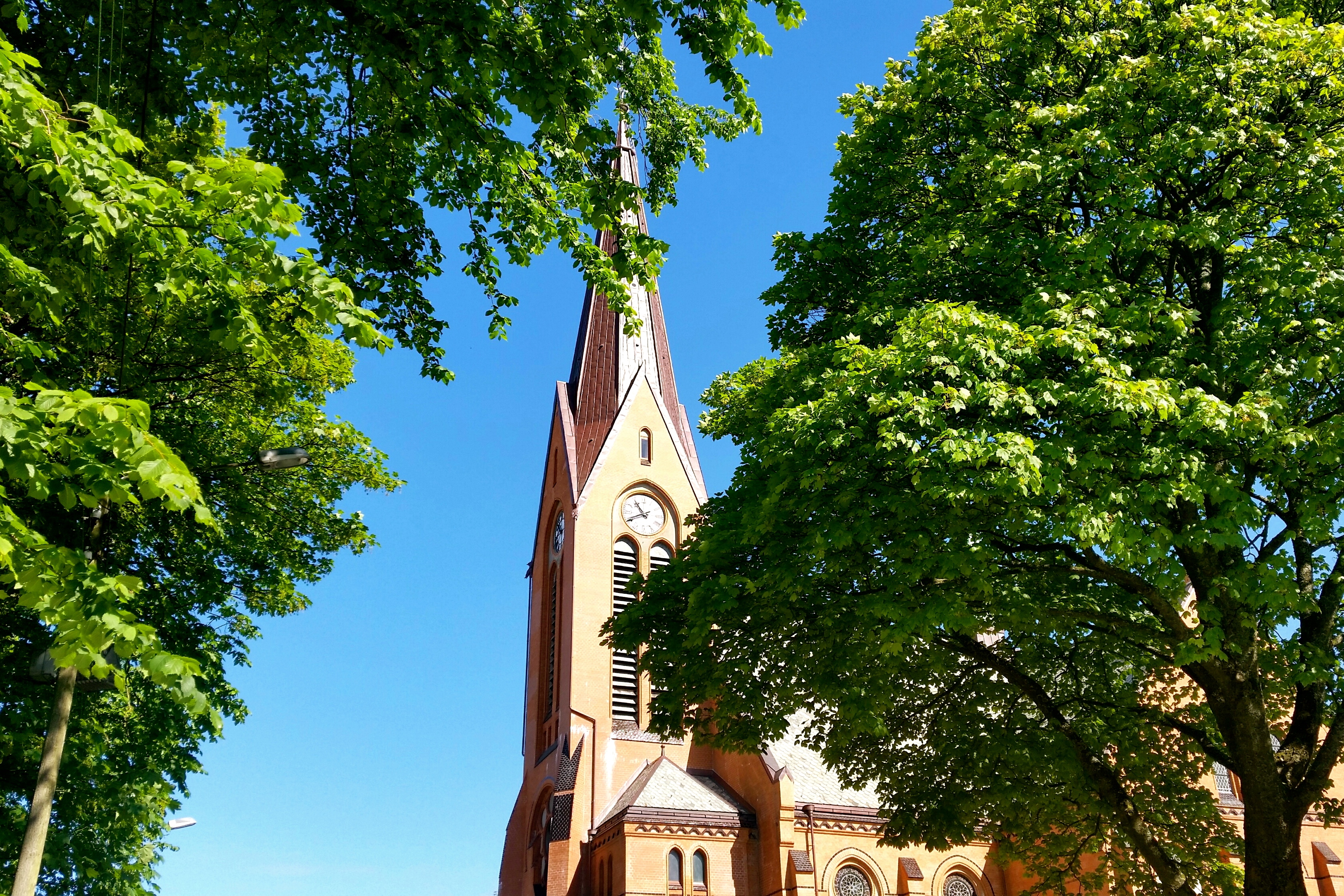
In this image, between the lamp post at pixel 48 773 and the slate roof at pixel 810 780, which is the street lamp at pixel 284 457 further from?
the slate roof at pixel 810 780

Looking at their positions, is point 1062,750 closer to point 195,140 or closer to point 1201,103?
point 1201,103

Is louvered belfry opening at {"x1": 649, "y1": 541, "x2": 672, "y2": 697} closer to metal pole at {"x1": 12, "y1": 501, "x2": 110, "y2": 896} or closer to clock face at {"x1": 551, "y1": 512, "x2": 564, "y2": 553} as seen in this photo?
clock face at {"x1": 551, "y1": 512, "x2": 564, "y2": 553}

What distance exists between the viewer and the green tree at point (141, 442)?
4.40m

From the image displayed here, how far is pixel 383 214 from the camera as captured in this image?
8734mm

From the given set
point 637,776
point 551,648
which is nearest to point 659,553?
point 551,648

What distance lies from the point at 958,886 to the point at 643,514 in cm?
1444

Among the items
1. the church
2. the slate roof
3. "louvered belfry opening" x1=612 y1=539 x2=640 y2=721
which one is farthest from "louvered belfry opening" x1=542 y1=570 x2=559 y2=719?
the slate roof

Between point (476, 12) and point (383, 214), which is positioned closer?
point (476, 12)

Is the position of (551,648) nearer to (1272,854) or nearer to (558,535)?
(558,535)

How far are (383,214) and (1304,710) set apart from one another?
1018cm

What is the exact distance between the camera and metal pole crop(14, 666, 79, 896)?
844 centimetres

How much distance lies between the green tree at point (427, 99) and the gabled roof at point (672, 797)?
20367 millimetres

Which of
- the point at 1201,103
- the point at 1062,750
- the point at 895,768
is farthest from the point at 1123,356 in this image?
the point at 895,768

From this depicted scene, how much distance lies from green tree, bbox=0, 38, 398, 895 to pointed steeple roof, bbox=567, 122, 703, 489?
738 inches
